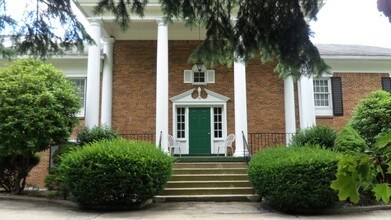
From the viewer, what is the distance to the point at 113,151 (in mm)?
9555

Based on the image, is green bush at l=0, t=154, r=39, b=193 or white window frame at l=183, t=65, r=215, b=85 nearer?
green bush at l=0, t=154, r=39, b=193

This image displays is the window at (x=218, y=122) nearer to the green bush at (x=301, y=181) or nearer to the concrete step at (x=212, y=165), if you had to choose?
the concrete step at (x=212, y=165)

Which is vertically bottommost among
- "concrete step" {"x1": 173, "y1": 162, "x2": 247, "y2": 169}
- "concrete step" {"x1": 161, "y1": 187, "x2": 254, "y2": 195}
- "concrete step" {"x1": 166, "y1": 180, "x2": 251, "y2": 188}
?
"concrete step" {"x1": 161, "y1": 187, "x2": 254, "y2": 195}

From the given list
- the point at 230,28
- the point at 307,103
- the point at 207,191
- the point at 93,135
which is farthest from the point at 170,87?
the point at 230,28

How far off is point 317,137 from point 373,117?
1843 millimetres

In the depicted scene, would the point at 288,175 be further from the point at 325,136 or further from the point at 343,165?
the point at 343,165

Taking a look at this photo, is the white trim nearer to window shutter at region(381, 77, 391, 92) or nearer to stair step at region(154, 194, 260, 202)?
stair step at region(154, 194, 260, 202)

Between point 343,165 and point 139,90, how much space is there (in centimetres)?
1649

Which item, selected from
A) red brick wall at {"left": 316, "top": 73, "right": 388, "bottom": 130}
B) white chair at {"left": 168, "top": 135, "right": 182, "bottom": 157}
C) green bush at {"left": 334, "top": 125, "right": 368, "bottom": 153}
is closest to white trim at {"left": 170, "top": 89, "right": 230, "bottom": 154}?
white chair at {"left": 168, "top": 135, "right": 182, "bottom": 157}

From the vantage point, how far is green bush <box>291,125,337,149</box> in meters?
13.0

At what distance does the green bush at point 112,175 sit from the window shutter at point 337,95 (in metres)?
11.2

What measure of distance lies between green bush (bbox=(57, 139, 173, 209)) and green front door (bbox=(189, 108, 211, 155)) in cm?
749

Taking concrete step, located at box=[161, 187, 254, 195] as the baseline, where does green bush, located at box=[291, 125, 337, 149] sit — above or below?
above

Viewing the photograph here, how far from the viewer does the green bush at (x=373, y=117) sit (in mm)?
11766
